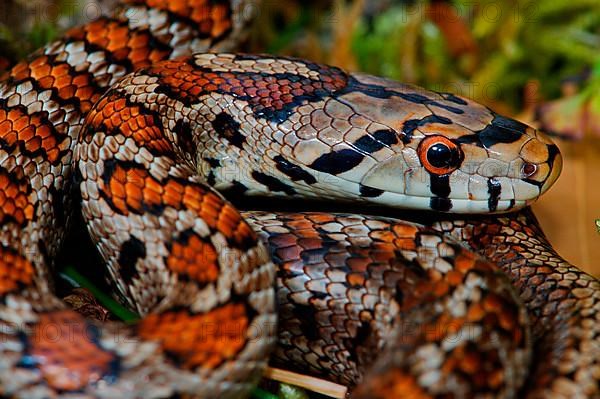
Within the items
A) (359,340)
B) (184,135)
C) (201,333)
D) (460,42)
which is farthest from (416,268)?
(460,42)

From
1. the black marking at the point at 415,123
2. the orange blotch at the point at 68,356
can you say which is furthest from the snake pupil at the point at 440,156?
the orange blotch at the point at 68,356

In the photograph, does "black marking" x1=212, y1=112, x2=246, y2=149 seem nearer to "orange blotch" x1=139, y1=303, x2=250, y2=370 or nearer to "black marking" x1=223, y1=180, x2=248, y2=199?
"black marking" x1=223, y1=180, x2=248, y2=199

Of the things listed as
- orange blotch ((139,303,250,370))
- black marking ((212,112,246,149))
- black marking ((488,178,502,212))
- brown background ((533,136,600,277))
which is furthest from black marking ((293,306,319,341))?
brown background ((533,136,600,277))

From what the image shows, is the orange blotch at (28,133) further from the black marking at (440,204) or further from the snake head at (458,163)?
the black marking at (440,204)

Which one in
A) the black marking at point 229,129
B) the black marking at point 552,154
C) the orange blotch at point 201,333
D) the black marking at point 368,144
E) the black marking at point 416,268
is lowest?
the black marking at point 416,268

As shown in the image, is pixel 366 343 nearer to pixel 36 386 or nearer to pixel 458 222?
pixel 458 222

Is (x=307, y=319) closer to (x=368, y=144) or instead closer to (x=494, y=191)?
(x=368, y=144)

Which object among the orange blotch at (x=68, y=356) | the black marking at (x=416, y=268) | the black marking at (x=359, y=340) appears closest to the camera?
the orange blotch at (x=68, y=356)
